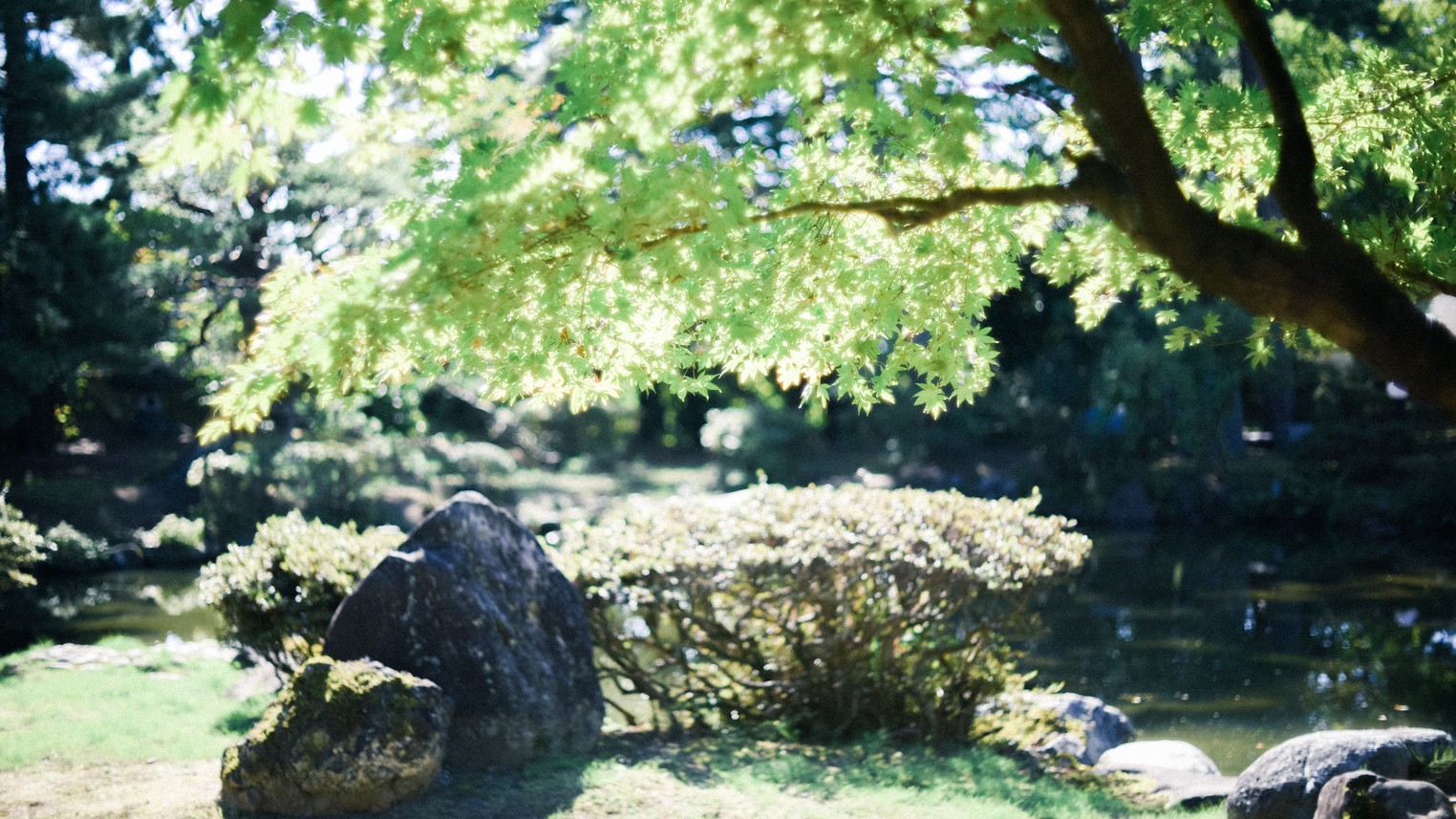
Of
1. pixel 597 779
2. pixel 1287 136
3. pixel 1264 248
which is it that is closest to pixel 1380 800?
pixel 1264 248

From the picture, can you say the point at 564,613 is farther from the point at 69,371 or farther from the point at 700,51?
the point at 69,371

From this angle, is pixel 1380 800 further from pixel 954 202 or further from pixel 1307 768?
pixel 954 202

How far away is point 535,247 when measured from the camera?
3361 millimetres

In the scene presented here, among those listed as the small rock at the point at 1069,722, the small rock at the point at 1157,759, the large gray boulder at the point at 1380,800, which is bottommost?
the small rock at the point at 1157,759

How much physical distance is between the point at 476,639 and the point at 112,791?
188 centimetres

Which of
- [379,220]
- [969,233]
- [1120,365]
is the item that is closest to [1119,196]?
[969,233]

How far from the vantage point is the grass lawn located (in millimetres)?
5152

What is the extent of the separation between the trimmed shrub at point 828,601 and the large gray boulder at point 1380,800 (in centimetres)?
225

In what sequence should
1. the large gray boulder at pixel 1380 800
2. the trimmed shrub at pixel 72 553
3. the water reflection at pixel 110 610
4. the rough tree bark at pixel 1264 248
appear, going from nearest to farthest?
the rough tree bark at pixel 1264 248 → the large gray boulder at pixel 1380 800 → the water reflection at pixel 110 610 → the trimmed shrub at pixel 72 553

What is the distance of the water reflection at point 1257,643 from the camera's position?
873 centimetres

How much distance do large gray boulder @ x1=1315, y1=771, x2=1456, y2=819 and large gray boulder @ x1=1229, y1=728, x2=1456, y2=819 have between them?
1.79 feet

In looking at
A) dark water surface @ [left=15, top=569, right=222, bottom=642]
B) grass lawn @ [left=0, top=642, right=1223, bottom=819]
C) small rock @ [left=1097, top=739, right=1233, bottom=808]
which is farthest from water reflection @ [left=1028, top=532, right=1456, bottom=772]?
dark water surface @ [left=15, top=569, right=222, bottom=642]

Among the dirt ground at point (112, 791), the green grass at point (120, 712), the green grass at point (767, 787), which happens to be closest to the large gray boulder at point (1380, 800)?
the green grass at point (767, 787)

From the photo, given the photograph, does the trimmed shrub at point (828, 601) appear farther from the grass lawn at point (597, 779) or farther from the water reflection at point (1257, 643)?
the water reflection at point (1257, 643)
